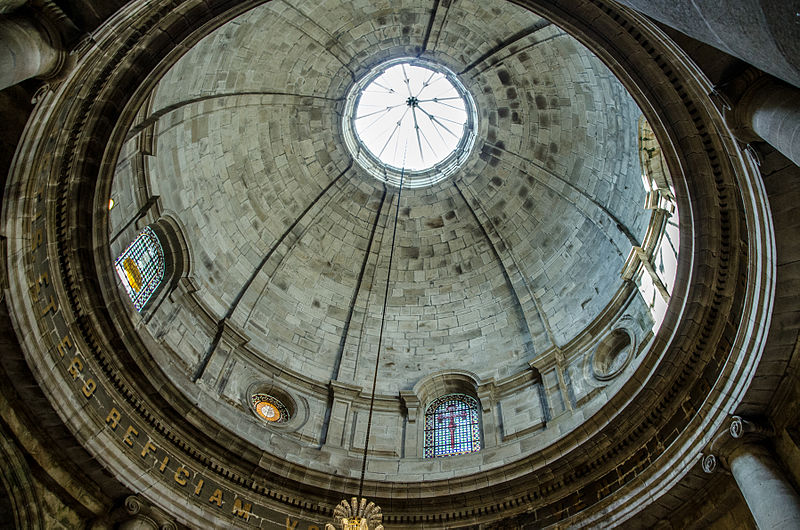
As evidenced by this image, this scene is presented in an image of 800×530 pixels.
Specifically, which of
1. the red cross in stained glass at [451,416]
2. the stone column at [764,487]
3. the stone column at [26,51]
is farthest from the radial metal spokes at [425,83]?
the stone column at [764,487]

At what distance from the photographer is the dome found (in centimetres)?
1111

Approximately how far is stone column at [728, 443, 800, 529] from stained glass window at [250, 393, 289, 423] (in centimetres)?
977

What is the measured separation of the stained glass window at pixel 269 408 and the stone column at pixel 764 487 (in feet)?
32.0

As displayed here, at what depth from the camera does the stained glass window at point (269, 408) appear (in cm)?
1565

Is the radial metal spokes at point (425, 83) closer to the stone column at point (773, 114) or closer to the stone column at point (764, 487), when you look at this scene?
the stone column at point (773, 114)

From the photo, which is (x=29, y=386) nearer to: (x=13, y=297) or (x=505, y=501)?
(x=13, y=297)

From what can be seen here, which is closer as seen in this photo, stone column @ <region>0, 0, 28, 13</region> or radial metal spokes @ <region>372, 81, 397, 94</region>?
stone column @ <region>0, 0, 28, 13</region>

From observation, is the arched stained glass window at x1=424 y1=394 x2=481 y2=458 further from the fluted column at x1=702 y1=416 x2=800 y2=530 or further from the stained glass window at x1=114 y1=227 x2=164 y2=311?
the stained glass window at x1=114 y1=227 x2=164 y2=311

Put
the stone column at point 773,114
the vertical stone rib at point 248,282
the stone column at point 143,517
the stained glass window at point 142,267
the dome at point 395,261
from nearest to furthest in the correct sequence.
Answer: the stone column at point 773,114 → the stone column at point 143,517 → the dome at point 395,261 → the stained glass window at point 142,267 → the vertical stone rib at point 248,282

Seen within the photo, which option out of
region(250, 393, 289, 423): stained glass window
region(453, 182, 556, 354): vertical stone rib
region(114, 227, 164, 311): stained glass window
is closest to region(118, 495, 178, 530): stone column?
region(250, 393, 289, 423): stained glass window

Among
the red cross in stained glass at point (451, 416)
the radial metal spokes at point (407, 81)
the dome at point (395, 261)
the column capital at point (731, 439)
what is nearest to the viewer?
the column capital at point (731, 439)

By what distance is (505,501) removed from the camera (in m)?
12.9

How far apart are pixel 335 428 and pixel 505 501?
4.65 metres

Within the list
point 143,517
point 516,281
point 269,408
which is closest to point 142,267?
point 269,408
